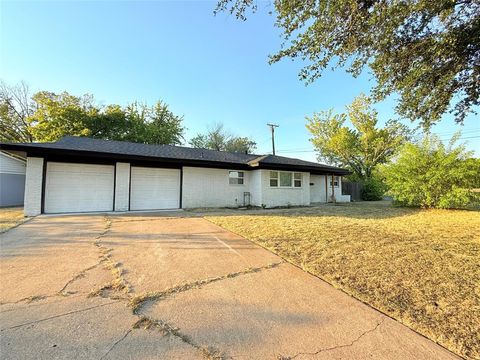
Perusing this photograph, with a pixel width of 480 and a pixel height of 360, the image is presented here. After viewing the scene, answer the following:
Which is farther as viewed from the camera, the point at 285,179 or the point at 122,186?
the point at 285,179

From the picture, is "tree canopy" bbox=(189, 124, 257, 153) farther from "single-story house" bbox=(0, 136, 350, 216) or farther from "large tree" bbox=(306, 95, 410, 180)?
"single-story house" bbox=(0, 136, 350, 216)

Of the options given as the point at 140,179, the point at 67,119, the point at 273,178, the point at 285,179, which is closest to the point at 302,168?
the point at 285,179

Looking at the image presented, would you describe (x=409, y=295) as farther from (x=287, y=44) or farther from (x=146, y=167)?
(x=146, y=167)

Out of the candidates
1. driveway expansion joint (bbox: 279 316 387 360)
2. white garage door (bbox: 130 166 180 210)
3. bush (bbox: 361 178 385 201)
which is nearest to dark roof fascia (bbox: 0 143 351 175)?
white garage door (bbox: 130 166 180 210)

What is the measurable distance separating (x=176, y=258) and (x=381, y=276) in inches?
128

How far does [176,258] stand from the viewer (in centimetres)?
405

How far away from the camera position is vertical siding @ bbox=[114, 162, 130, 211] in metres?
10.3

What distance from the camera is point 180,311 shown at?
238cm

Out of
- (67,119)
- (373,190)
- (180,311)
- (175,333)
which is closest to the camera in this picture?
(175,333)

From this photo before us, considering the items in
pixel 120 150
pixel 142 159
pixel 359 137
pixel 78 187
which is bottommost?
pixel 78 187

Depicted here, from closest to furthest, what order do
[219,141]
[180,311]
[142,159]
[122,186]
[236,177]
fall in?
[180,311] < [122,186] < [142,159] < [236,177] < [219,141]

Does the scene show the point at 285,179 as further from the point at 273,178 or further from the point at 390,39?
the point at 390,39

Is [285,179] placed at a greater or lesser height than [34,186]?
greater

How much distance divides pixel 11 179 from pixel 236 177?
44.0 feet
